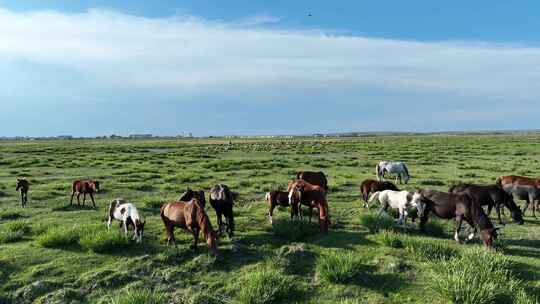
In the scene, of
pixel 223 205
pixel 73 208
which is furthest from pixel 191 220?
pixel 73 208

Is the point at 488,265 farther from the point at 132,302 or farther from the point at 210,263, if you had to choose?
the point at 132,302

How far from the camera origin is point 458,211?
10.6 meters

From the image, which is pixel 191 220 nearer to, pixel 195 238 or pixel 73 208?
pixel 195 238

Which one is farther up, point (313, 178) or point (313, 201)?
point (313, 178)

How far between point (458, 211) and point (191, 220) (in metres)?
6.63

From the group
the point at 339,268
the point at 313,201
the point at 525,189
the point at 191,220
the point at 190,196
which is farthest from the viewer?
the point at 525,189

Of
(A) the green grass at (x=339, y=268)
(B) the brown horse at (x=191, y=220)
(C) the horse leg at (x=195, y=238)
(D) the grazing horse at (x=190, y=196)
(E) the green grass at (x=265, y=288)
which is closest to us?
(E) the green grass at (x=265, y=288)

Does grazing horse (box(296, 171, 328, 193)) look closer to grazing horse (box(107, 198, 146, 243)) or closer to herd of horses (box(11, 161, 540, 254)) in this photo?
herd of horses (box(11, 161, 540, 254))

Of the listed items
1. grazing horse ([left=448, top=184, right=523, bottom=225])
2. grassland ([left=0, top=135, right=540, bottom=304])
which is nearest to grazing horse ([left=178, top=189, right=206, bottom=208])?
grassland ([left=0, top=135, right=540, bottom=304])

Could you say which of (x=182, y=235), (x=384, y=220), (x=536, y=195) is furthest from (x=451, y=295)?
(x=536, y=195)

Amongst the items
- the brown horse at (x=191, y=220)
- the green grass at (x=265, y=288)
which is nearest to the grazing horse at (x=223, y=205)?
the brown horse at (x=191, y=220)

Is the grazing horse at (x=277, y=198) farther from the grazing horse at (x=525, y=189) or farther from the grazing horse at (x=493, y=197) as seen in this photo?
the grazing horse at (x=525, y=189)

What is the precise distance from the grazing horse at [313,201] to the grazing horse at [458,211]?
2550mm

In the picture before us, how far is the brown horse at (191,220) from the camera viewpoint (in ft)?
31.0
